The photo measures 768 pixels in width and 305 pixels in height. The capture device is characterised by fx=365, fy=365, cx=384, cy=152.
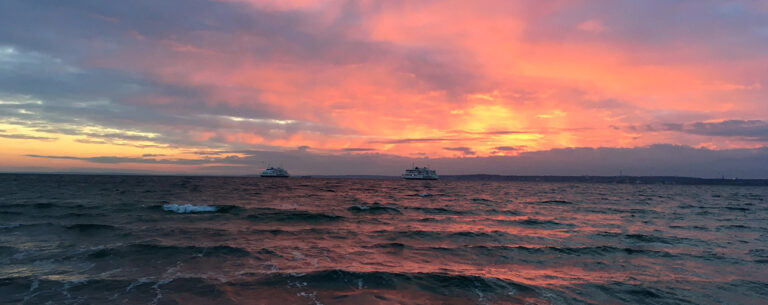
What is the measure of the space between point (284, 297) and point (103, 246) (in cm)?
1305

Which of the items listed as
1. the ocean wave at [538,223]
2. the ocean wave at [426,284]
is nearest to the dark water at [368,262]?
the ocean wave at [426,284]

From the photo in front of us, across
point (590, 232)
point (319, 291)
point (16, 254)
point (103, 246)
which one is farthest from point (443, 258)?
point (16, 254)

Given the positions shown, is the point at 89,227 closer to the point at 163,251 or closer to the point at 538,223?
the point at 163,251

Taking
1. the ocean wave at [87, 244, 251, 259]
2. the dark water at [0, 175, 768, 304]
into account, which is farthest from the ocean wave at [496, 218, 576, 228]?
the ocean wave at [87, 244, 251, 259]

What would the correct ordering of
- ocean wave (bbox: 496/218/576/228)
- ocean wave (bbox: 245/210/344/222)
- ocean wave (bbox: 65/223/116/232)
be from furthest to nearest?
ocean wave (bbox: 245/210/344/222) → ocean wave (bbox: 496/218/576/228) → ocean wave (bbox: 65/223/116/232)

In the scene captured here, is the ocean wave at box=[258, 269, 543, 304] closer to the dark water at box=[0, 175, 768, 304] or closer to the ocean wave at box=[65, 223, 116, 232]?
the dark water at box=[0, 175, 768, 304]

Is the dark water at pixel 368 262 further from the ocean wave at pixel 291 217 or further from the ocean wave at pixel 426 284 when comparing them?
the ocean wave at pixel 291 217

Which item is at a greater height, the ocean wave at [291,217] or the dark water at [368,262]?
the dark water at [368,262]

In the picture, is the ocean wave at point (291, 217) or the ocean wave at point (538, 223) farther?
the ocean wave at point (291, 217)

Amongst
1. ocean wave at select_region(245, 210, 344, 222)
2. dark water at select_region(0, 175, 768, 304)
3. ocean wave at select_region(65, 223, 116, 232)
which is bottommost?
ocean wave at select_region(245, 210, 344, 222)

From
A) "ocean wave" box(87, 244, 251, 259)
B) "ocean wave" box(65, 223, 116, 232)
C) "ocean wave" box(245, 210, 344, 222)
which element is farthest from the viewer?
"ocean wave" box(245, 210, 344, 222)

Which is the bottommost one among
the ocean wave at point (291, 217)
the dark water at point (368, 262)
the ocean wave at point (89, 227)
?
the ocean wave at point (291, 217)

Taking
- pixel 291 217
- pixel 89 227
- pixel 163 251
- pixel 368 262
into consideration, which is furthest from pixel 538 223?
pixel 89 227

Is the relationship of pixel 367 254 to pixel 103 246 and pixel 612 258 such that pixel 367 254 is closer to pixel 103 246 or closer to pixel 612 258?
pixel 612 258
